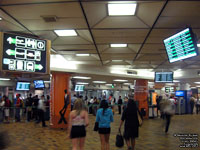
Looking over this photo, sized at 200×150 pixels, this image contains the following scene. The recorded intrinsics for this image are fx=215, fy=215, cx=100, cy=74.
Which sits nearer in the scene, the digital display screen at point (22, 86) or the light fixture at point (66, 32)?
the light fixture at point (66, 32)

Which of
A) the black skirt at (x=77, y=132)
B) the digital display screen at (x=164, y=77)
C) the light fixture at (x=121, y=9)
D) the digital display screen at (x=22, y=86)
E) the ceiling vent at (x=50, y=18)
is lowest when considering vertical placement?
the black skirt at (x=77, y=132)

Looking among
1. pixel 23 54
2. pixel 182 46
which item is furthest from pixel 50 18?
pixel 182 46

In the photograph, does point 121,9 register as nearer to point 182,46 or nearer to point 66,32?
point 182,46

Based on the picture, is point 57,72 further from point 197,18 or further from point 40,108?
point 197,18

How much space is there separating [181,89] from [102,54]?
48.6 ft

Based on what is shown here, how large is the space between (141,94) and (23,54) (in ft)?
40.1

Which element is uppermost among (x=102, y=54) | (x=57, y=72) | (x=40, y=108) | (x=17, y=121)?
(x=102, y=54)

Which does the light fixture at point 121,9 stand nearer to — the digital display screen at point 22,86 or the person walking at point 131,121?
the person walking at point 131,121

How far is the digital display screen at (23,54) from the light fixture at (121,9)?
193 centimetres

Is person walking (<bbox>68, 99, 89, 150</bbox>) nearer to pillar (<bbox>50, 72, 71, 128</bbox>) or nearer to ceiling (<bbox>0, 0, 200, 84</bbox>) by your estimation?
ceiling (<bbox>0, 0, 200, 84</bbox>)

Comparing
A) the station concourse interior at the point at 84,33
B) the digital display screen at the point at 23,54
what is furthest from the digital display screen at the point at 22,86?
the digital display screen at the point at 23,54

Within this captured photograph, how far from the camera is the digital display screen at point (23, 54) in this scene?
4.80m

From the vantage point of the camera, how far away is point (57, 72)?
36.6 feet

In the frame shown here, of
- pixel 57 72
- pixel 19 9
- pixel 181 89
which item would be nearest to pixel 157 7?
pixel 19 9
